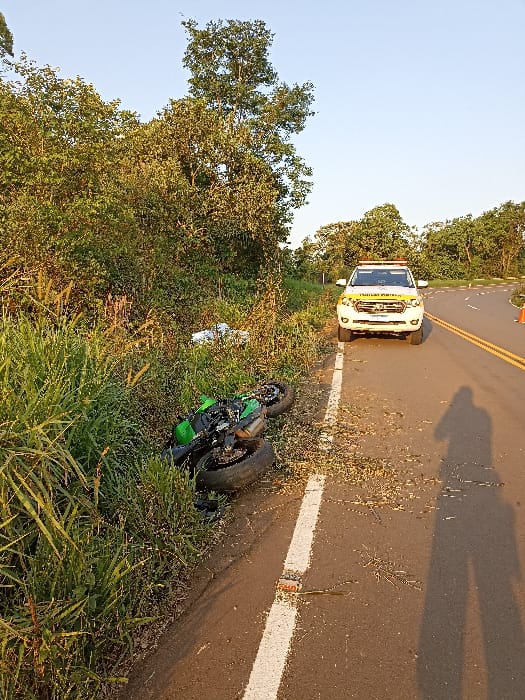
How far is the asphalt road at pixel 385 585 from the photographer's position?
2.27 metres

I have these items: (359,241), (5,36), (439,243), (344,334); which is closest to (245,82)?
(5,36)

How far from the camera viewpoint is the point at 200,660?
7.82 feet

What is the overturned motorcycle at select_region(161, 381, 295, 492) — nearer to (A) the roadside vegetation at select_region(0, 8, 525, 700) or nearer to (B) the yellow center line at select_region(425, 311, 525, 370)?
(A) the roadside vegetation at select_region(0, 8, 525, 700)

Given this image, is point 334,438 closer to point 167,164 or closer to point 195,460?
point 195,460

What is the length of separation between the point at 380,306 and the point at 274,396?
547 cm

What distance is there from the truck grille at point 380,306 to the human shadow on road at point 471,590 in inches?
257

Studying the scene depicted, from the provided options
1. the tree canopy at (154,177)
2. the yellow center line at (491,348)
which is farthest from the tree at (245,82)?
the yellow center line at (491,348)

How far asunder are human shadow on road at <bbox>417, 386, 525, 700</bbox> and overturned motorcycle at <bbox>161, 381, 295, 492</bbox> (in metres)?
1.53

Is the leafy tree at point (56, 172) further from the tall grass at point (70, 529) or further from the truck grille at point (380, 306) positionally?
the truck grille at point (380, 306)

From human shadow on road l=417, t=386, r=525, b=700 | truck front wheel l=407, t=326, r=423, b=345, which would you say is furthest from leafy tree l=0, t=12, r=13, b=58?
human shadow on road l=417, t=386, r=525, b=700

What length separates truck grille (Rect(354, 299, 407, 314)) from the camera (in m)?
10.8

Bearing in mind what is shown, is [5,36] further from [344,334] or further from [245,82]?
[344,334]

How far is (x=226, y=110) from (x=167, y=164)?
17.3 metres

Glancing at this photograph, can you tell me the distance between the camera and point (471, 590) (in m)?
A: 2.85
